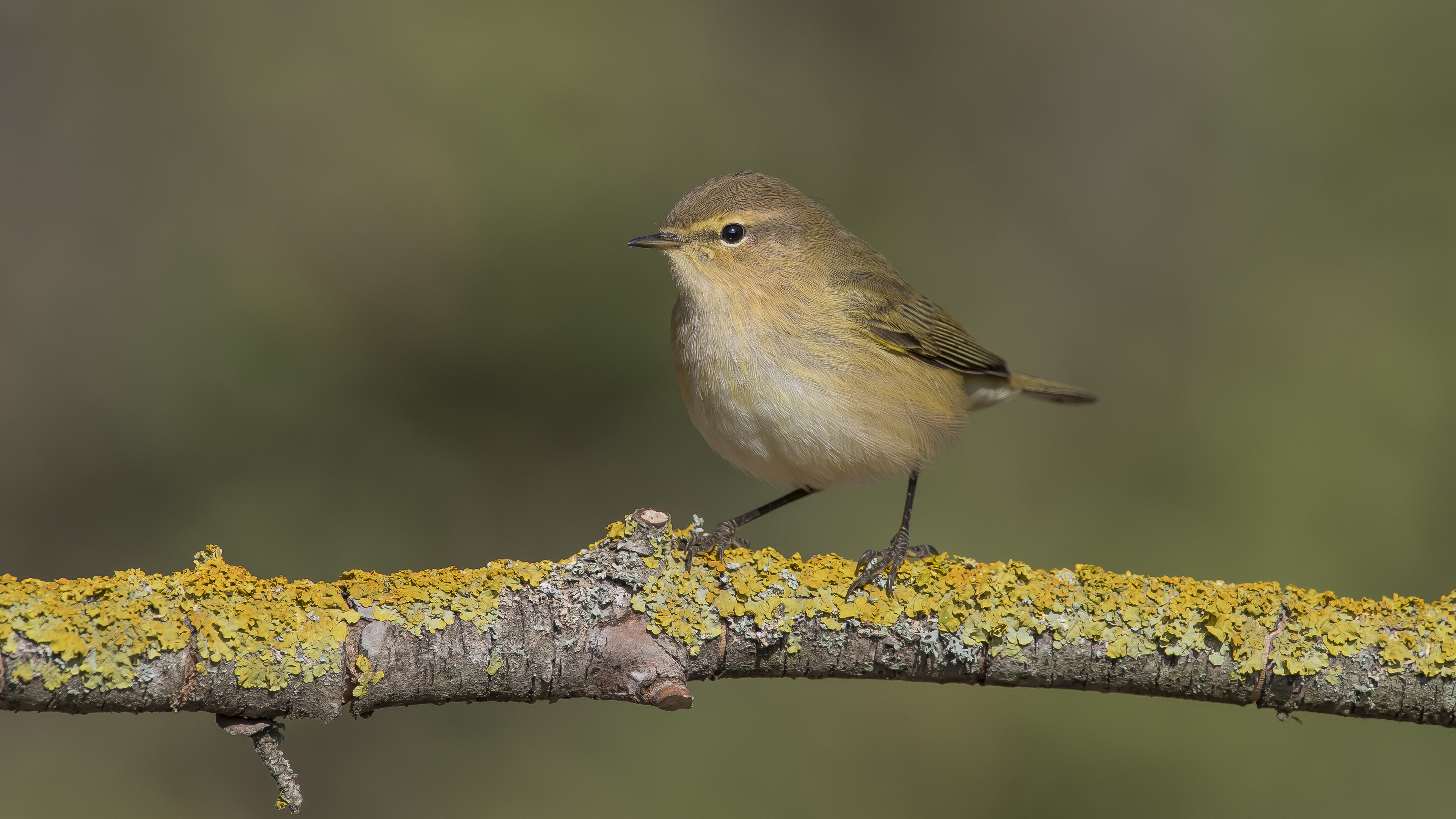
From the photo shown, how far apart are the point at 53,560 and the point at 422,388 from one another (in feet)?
8.12

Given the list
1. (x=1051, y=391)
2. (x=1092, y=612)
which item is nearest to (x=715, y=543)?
(x=1092, y=612)

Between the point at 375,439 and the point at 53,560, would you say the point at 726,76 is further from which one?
the point at 53,560

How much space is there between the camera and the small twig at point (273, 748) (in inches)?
102

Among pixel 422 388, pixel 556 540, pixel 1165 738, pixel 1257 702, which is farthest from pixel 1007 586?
pixel 422 388

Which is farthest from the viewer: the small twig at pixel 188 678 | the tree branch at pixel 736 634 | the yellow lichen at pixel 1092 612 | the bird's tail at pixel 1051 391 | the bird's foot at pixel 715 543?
the bird's tail at pixel 1051 391

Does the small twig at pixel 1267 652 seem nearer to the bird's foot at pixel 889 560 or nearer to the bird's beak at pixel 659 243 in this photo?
the bird's foot at pixel 889 560

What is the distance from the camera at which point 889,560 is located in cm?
355

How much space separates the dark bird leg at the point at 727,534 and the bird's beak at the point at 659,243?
47.8 inches

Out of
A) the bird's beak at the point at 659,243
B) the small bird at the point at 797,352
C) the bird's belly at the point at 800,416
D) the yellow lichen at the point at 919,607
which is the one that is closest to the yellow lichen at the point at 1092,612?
the yellow lichen at the point at 919,607

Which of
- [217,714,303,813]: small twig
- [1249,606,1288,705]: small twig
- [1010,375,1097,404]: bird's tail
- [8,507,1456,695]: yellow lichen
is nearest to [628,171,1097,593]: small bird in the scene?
[8,507,1456,695]: yellow lichen

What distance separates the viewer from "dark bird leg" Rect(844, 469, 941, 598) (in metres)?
3.25

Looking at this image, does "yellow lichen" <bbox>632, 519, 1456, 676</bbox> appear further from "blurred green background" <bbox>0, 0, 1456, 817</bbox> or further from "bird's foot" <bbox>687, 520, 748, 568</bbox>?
"blurred green background" <bbox>0, 0, 1456, 817</bbox>

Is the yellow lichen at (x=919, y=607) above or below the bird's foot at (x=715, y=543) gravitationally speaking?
below

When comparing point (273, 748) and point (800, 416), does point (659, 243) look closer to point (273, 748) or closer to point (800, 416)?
point (800, 416)
